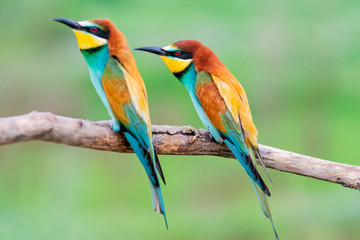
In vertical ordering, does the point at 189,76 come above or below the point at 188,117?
above

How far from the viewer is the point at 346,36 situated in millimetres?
6906

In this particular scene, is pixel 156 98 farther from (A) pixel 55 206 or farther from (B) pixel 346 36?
(B) pixel 346 36

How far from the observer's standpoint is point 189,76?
1987 mm

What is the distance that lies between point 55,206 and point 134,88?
8.35ft

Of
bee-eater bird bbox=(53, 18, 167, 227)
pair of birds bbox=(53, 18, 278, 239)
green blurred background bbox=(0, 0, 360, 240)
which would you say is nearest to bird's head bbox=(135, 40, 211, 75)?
pair of birds bbox=(53, 18, 278, 239)

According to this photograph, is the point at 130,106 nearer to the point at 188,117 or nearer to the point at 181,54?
the point at 181,54

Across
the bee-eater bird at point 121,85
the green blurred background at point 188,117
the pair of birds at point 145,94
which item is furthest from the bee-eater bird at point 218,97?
the green blurred background at point 188,117

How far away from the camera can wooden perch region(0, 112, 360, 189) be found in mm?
1519

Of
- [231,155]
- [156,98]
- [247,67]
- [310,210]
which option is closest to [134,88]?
[231,155]

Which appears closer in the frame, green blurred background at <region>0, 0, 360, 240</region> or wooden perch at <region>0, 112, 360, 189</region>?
wooden perch at <region>0, 112, 360, 189</region>

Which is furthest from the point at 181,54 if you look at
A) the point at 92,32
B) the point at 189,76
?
the point at 92,32

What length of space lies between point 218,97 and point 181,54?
20 cm

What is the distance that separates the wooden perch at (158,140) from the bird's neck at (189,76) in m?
0.18

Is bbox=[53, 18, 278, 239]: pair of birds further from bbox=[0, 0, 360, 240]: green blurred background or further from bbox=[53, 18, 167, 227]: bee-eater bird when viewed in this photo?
bbox=[0, 0, 360, 240]: green blurred background
